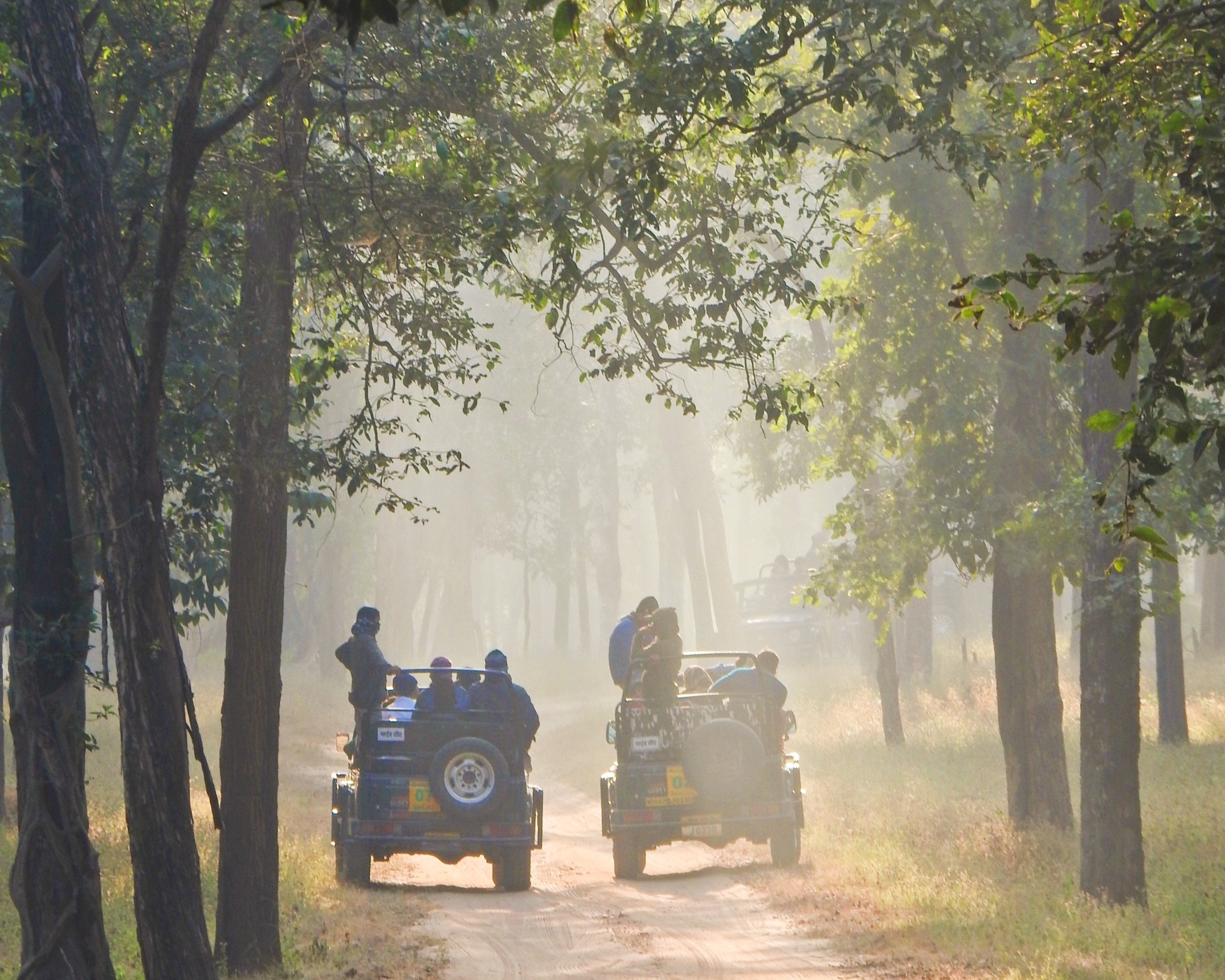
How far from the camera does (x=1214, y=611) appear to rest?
98.9ft

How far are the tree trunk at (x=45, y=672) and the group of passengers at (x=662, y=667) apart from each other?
239 inches

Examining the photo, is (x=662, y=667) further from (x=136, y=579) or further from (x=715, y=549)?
(x=715, y=549)

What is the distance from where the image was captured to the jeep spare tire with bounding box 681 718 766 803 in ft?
44.3

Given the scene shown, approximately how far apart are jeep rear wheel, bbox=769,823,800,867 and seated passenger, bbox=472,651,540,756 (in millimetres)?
2560

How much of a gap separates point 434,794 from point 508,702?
1.18 m

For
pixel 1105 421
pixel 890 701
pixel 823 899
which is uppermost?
pixel 1105 421

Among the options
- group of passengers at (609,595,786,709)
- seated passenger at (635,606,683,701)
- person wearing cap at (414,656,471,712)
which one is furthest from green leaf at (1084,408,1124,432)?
person wearing cap at (414,656,471,712)

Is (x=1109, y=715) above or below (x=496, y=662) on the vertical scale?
below

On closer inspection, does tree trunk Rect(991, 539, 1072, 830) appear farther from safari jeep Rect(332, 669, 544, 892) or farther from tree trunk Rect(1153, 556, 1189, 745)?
tree trunk Rect(1153, 556, 1189, 745)

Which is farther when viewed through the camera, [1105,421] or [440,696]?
[440,696]

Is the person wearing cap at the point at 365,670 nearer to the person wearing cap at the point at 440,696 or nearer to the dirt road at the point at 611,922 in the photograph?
the person wearing cap at the point at 440,696

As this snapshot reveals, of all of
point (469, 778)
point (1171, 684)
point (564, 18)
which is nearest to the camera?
point (564, 18)

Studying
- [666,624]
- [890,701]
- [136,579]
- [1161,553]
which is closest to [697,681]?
[666,624]

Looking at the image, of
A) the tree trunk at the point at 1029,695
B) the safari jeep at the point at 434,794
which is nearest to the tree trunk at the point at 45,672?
Result: the safari jeep at the point at 434,794
